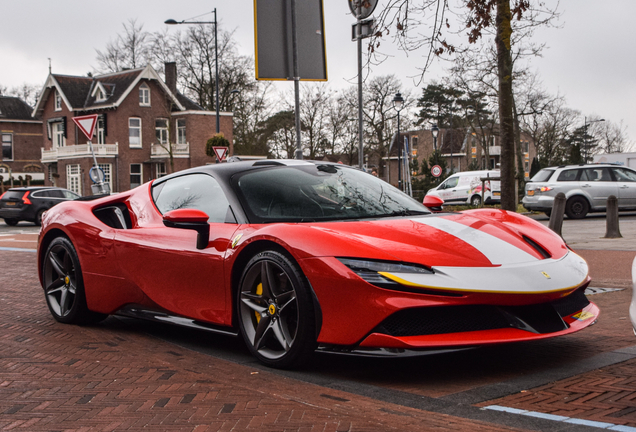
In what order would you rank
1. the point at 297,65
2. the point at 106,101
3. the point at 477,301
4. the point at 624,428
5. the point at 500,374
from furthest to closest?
1. the point at 106,101
2. the point at 297,65
3. the point at 500,374
4. the point at 477,301
5. the point at 624,428

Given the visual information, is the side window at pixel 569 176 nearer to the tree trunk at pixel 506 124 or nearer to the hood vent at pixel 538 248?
the tree trunk at pixel 506 124

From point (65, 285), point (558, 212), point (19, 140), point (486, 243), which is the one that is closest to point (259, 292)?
point (486, 243)

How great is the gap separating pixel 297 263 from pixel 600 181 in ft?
63.7

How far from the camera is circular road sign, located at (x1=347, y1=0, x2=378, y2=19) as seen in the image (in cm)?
897

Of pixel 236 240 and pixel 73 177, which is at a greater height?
pixel 73 177

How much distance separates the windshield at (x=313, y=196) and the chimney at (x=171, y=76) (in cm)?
5396

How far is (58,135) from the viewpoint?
58344 millimetres

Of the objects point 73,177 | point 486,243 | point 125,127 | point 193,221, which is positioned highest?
point 125,127

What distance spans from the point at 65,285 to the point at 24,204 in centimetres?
2275

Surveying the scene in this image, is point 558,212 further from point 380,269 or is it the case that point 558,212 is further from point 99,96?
point 99,96

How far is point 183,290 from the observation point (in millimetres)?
4637

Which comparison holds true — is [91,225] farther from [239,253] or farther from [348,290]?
[348,290]

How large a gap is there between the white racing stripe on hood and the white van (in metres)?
26.2

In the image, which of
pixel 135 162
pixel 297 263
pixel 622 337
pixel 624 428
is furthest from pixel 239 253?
pixel 135 162
